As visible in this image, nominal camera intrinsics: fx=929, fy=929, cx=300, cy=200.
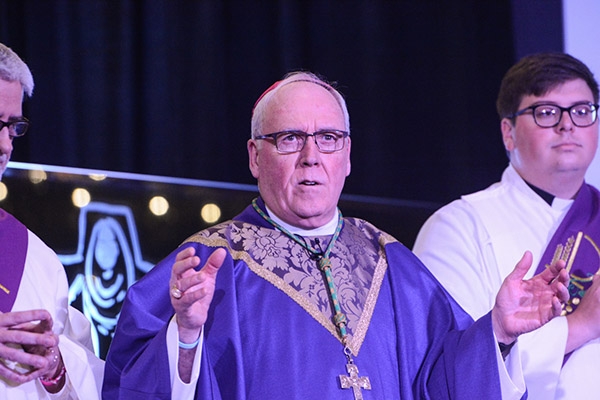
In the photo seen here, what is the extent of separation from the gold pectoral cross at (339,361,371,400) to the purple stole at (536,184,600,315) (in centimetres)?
109

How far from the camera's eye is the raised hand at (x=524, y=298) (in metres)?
2.70

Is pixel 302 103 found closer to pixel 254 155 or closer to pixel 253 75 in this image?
pixel 254 155

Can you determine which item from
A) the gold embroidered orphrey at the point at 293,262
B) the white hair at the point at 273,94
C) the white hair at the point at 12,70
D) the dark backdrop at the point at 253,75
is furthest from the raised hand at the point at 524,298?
the dark backdrop at the point at 253,75

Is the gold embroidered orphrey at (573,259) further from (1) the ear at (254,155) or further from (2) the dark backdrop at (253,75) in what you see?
(2) the dark backdrop at (253,75)

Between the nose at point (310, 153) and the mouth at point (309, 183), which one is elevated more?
the nose at point (310, 153)

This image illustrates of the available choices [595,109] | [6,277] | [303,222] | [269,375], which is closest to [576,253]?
[595,109]

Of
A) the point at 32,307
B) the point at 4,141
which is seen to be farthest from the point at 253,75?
the point at 32,307

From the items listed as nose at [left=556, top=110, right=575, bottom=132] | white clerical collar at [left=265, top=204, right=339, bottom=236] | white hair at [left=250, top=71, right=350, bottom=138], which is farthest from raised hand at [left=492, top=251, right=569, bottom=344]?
nose at [left=556, top=110, right=575, bottom=132]

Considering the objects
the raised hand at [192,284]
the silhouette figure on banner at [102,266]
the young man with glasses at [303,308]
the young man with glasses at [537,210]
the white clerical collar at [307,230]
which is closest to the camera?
the raised hand at [192,284]

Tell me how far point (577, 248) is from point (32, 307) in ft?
6.66

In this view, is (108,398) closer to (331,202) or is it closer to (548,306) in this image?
(331,202)

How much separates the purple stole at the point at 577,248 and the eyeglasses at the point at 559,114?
12.4 inches

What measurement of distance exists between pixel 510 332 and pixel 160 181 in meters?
1.97

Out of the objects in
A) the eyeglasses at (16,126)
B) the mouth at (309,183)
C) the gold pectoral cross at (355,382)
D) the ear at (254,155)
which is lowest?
the gold pectoral cross at (355,382)
